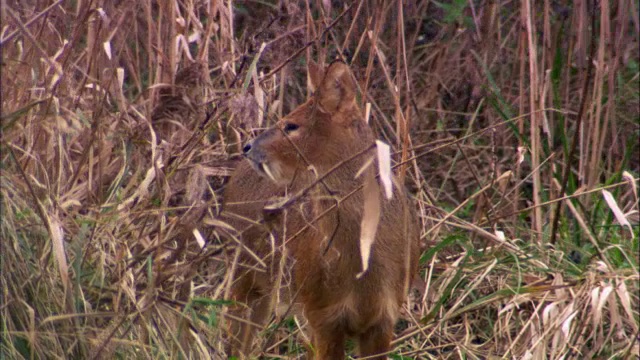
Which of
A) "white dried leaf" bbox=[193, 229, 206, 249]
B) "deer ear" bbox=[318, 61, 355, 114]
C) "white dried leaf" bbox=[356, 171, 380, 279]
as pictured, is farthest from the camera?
"deer ear" bbox=[318, 61, 355, 114]

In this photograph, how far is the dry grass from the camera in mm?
2994

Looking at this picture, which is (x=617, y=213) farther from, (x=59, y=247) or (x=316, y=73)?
(x=59, y=247)

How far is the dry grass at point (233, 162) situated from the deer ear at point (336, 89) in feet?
0.77

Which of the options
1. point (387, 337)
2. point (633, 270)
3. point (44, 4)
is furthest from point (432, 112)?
point (44, 4)

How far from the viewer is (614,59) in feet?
15.5

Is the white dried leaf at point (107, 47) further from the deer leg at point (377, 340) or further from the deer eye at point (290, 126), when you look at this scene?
the deer leg at point (377, 340)

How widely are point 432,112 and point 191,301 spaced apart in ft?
9.30

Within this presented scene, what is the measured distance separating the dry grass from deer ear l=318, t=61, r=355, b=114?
0.77ft

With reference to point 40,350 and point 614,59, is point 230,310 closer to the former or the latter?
point 40,350

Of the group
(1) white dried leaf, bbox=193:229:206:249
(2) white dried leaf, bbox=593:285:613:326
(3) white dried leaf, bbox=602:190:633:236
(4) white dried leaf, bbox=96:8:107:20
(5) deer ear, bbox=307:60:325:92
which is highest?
(4) white dried leaf, bbox=96:8:107:20

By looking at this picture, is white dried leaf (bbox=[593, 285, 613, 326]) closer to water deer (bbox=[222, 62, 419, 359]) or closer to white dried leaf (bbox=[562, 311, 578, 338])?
white dried leaf (bbox=[562, 311, 578, 338])

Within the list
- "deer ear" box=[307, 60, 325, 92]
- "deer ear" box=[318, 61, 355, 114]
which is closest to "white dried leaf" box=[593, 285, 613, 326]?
"deer ear" box=[318, 61, 355, 114]

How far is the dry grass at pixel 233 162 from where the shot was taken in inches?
118

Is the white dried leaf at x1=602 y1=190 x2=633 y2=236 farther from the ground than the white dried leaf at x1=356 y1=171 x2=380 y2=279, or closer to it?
closer to it
